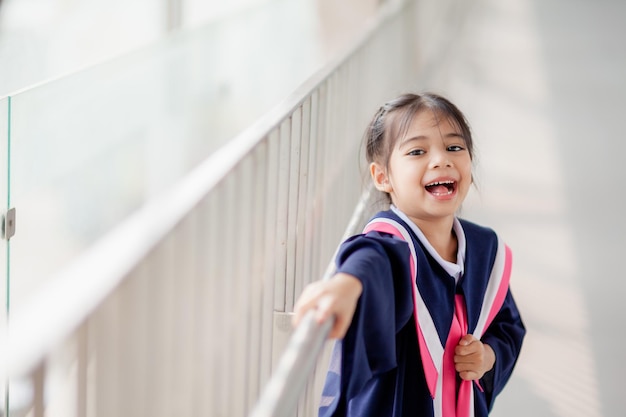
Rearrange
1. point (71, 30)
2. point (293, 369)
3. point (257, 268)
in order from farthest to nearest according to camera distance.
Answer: point (71, 30)
point (257, 268)
point (293, 369)

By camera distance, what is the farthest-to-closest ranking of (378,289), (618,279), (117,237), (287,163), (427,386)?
(618,279), (287,163), (427,386), (378,289), (117,237)

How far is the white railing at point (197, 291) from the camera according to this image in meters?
0.72

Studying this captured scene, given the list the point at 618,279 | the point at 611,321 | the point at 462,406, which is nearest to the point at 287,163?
the point at 462,406

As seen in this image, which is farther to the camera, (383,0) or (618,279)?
(383,0)

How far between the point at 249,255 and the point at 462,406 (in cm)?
41

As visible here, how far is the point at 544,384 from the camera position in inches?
94.4

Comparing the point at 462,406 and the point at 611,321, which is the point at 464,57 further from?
the point at 462,406

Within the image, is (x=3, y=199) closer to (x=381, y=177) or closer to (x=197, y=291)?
(x=381, y=177)

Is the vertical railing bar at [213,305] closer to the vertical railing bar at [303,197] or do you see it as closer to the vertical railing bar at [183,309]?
the vertical railing bar at [183,309]

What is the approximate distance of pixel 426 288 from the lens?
139cm

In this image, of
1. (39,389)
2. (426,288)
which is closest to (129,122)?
(426,288)

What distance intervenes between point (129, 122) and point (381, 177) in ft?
6.75

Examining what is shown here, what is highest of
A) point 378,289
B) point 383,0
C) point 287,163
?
point 383,0

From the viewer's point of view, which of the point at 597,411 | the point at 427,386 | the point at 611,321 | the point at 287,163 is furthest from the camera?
the point at 611,321
